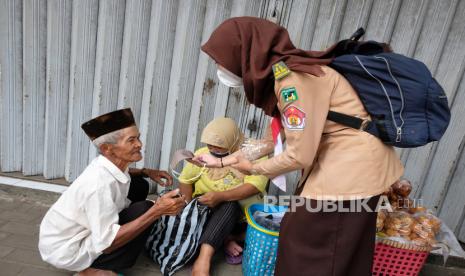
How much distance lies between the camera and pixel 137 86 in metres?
2.95

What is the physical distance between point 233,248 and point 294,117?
1.60 metres

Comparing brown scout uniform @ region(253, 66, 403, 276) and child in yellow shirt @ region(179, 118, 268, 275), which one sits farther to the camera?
child in yellow shirt @ region(179, 118, 268, 275)

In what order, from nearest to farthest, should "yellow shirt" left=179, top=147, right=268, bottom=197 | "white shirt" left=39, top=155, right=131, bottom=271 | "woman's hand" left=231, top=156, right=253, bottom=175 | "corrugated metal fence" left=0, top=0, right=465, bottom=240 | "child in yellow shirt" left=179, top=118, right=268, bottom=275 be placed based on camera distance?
"woman's hand" left=231, top=156, right=253, bottom=175 < "white shirt" left=39, top=155, right=131, bottom=271 < "child in yellow shirt" left=179, top=118, right=268, bottom=275 < "yellow shirt" left=179, top=147, right=268, bottom=197 < "corrugated metal fence" left=0, top=0, right=465, bottom=240

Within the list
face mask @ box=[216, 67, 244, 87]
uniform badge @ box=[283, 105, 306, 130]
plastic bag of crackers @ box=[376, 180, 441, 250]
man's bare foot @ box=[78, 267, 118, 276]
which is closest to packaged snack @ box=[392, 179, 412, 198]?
plastic bag of crackers @ box=[376, 180, 441, 250]

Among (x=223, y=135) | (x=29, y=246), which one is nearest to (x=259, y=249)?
(x=223, y=135)

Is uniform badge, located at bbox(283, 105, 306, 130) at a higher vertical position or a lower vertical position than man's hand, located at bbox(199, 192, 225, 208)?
higher

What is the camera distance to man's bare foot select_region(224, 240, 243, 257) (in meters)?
2.58

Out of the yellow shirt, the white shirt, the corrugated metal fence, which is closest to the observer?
the white shirt

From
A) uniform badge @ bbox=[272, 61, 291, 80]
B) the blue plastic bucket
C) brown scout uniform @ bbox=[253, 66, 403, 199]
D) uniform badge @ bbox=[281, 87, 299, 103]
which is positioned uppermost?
uniform badge @ bbox=[272, 61, 291, 80]

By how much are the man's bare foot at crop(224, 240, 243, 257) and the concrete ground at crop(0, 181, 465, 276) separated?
95 mm

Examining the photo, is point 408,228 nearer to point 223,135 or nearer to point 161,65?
point 223,135

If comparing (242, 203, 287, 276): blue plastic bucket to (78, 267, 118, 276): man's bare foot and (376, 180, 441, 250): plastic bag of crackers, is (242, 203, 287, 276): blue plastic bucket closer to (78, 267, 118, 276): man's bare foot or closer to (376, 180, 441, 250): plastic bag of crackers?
(376, 180, 441, 250): plastic bag of crackers

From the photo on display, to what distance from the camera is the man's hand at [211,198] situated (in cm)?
245

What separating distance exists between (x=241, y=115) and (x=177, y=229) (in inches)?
46.7
